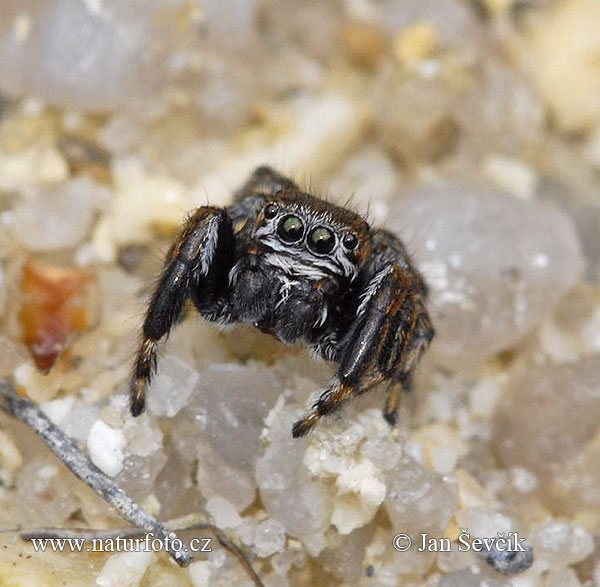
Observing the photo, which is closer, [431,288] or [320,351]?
[320,351]

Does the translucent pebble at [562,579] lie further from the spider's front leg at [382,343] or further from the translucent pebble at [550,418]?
the spider's front leg at [382,343]

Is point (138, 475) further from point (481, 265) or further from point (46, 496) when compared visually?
point (481, 265)

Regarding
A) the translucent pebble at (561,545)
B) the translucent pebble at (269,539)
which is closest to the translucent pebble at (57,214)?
the translucent pebble at (269,539)

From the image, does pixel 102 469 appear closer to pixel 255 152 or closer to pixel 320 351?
pixel 320 351

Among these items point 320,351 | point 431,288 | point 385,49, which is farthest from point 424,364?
point 385,49

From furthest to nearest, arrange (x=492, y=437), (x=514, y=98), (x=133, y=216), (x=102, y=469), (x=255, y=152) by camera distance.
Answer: (x=514, y=98)
(x=255, y=152)
(x=133, y=216)
(x=492, y=437)
(x=102, y=469)

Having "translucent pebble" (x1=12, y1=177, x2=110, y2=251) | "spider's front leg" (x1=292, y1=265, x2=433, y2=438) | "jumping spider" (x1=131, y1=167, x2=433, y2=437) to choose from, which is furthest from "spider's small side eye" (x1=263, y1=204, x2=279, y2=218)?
"translucent pebble" (x1=12, y1=177, x2=110, y2=251)

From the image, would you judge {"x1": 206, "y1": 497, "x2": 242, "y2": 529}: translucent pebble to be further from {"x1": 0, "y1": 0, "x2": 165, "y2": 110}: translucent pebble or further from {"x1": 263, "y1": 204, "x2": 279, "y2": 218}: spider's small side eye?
{"x1": 0, "y1": 0, "x2": 165, "y2": 110}: translucent pebble
